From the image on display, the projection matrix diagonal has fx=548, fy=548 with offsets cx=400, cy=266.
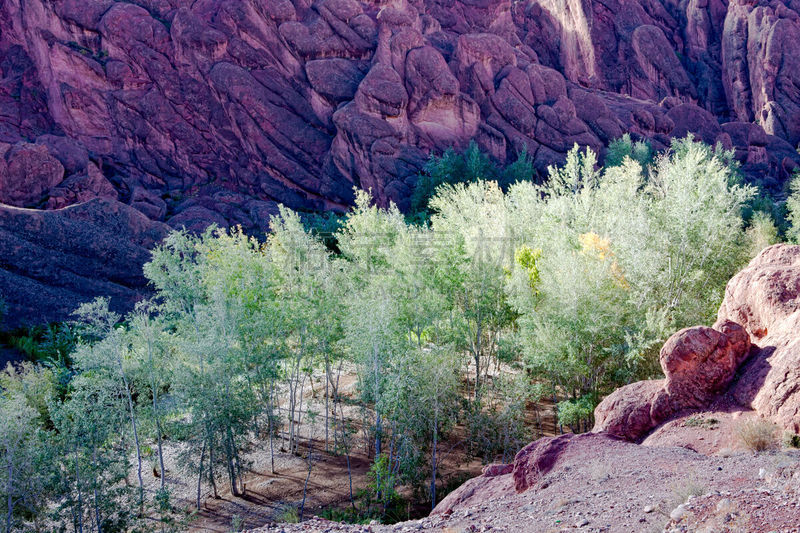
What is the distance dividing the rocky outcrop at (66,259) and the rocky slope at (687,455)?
28724 mm

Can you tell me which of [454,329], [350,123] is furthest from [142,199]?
[454,329]

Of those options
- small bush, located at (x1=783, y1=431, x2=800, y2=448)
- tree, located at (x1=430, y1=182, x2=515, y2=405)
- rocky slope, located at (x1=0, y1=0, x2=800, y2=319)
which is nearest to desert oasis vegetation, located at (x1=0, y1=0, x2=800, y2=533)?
small bush, located at (x1=783, y1=431, x2=800, y2=448)

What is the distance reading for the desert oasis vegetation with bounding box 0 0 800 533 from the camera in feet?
41.0

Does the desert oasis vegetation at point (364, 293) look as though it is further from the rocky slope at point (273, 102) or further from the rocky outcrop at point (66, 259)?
the rocky slope at point (273, 102)

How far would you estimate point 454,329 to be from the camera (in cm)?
2012

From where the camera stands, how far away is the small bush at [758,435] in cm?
1066

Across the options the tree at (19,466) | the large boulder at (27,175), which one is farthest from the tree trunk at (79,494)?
the large boulder at (27,175)

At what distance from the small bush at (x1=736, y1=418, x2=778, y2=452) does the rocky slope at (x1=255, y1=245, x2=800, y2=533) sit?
0.18 meters

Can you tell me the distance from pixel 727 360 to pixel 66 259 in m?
37.6

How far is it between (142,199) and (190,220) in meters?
5.61

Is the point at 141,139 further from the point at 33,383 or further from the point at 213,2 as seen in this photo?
the point at 33,383

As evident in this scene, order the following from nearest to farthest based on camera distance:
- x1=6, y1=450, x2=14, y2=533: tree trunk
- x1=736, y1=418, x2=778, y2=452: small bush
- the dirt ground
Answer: x1=736, y1=418, x2=778, y2=452: small bush
x1=6, y1=450, x2=14, y2=533: tree trunk
the dirt ground

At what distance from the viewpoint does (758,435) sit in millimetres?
10734

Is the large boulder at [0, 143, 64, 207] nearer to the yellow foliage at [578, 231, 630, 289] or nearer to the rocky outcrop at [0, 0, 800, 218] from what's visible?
the rocky outcrop at [0, 0, 800, 218]
